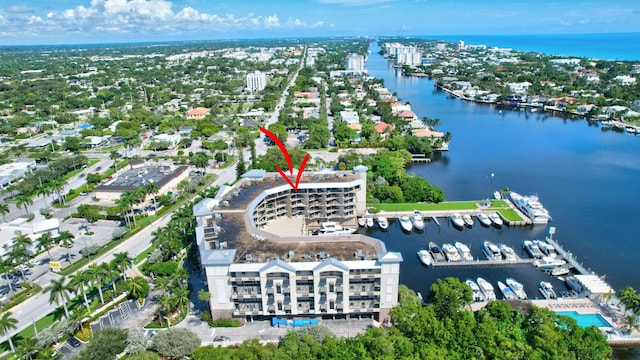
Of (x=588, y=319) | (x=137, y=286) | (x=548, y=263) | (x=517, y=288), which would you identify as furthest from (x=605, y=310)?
(x=137, y=286)

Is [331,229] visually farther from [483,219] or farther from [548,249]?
[548,249]

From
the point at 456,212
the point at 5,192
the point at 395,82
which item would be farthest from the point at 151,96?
the point at 456,212

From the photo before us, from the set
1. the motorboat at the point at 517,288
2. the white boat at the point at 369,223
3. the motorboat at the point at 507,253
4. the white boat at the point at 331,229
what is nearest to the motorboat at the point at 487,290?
the motorboat at the point at 517,288

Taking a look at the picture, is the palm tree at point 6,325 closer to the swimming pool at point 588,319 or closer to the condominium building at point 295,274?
the condominium building at point 295,274

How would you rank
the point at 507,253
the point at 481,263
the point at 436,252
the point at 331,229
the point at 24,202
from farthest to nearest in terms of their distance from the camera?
the point at 24,202, the point at 331,229, the point at 436,252, the point at 507,253, the point at 481,263

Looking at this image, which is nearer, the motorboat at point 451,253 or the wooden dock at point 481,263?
the wooden dock at point 481,263

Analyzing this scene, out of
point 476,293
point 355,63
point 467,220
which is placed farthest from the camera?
point 355,63
